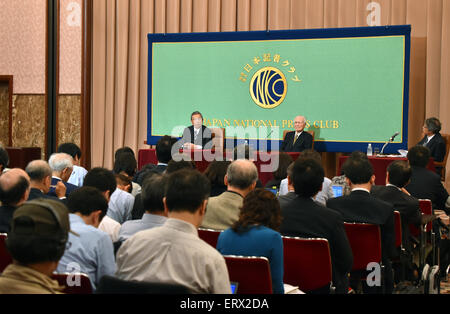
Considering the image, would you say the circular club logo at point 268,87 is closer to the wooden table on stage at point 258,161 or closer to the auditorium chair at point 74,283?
the wooden table on stage at point 258,161

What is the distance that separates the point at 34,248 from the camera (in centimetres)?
169

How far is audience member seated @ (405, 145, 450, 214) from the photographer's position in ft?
17.5

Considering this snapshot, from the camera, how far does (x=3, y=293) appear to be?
1.65m

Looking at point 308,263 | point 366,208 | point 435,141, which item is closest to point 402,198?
point 366,208

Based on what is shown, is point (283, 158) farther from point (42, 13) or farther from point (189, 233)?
point (42, 13)

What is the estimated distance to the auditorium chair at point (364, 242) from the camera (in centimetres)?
362

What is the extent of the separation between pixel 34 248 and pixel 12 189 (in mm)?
1664

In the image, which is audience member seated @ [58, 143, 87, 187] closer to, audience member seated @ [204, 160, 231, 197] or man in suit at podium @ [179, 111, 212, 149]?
audience member seated @ [204, 160, 231, 197]

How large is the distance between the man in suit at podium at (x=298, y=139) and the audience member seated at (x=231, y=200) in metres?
5.01

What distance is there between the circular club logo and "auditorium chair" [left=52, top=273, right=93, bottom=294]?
23.3 feet

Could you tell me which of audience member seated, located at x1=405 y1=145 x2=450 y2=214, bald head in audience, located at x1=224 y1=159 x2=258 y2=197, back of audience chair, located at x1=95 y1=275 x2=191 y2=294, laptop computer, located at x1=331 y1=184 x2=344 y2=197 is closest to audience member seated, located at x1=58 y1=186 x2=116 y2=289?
back of audience chair, located at x1=95 y1=275 x2=191 y2=294

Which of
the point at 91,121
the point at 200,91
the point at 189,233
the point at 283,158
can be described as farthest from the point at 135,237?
the point at 91,121

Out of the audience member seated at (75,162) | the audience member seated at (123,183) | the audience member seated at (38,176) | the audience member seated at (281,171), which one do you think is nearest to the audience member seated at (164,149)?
the audience member seated at (75,162)

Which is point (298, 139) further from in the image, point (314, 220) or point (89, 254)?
point (89, 254)
